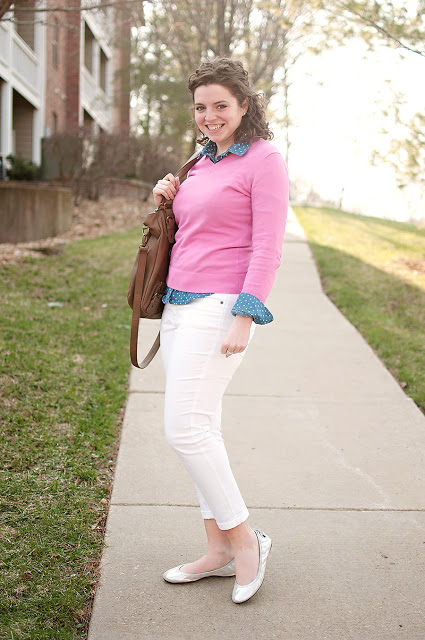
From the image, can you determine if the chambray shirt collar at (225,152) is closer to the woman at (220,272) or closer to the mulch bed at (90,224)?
the woman at (220,272)

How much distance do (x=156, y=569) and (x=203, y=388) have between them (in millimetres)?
919

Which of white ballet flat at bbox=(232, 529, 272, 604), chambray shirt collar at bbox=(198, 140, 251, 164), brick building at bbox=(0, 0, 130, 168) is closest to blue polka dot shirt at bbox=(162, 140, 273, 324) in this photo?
chambray shirt collar at bbox=(198, 140, 251, 164)

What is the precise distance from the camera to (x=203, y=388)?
8.45ft

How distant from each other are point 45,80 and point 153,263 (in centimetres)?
1856

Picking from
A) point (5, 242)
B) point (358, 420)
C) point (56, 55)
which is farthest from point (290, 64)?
point (358, 420)

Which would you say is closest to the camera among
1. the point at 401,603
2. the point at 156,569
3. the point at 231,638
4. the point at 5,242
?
the point at 231,638

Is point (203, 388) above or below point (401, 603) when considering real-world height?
above

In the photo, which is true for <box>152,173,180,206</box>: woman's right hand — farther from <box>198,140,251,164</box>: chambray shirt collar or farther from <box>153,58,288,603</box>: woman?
<box>198,140,251,164</box>: chambray shirt collar

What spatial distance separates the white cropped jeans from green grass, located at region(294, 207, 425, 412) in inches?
115

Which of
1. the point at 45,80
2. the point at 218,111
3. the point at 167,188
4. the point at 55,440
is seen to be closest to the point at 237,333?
the point at 167,188

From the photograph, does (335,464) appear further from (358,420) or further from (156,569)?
(156,569)

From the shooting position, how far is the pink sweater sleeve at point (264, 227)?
248 cm

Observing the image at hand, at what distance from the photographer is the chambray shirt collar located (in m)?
2.63

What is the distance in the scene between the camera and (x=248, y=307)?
2.46 metres
